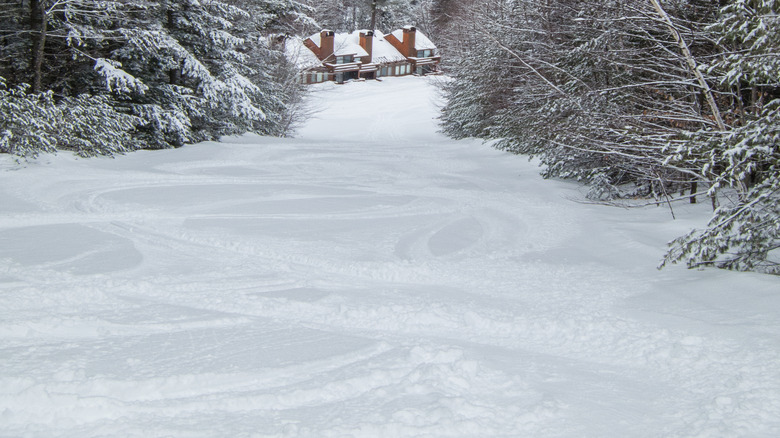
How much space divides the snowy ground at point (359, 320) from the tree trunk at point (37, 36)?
4255 millimetres

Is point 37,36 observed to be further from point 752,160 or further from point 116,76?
point 752,160

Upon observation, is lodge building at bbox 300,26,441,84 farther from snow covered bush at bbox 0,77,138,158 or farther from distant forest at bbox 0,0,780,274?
snow covered bush at bbox 0,77,138,158

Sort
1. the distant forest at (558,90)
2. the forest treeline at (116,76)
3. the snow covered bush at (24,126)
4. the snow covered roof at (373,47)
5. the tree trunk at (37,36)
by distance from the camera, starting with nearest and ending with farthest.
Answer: the distant forest at (558,90) < the snow covered bush at (24,126) < the forest treeline at (116,76) < the tree trunk at (37,36) < the snow covered roof at (373,47)

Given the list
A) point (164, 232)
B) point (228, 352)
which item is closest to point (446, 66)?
point (164, 232)

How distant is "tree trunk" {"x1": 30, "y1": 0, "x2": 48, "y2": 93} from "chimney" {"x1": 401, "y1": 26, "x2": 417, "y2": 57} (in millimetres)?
46893

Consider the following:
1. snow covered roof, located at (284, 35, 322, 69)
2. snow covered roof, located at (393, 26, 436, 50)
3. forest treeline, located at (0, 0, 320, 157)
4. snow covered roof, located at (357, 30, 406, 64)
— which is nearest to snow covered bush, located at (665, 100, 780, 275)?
forest treeline, located at (0, 0, 320, 157)

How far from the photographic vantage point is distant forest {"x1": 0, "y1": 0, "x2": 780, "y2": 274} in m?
6.52

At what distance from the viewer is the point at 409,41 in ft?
194

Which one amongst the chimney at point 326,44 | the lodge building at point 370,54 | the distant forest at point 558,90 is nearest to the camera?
the distant forest at point 558,90

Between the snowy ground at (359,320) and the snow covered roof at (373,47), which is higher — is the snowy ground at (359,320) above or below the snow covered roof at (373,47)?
below

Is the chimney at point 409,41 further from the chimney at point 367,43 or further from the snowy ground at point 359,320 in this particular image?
the snowy ground at point 359,320

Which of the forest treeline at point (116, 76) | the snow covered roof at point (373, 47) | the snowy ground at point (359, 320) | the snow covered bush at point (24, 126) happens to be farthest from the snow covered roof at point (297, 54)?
the snowy ground at point (359, 320)

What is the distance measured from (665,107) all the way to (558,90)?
8.68 feet

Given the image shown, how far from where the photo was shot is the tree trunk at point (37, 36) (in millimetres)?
14047
